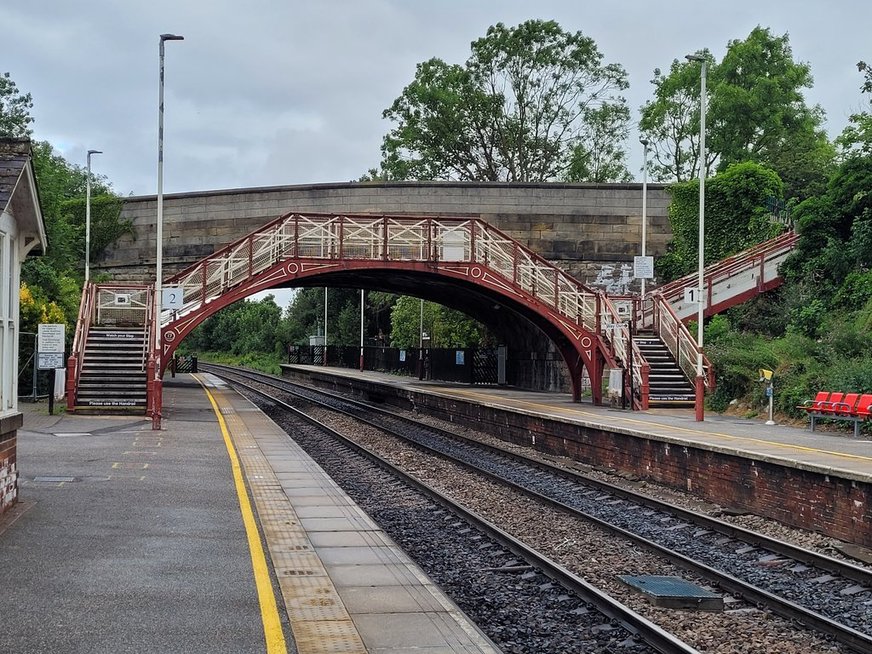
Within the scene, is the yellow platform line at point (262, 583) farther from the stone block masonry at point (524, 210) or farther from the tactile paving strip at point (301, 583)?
the stone block masonry at point (524, 210)

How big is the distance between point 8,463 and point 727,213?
96.6 ft

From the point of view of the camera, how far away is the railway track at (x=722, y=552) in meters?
8.38

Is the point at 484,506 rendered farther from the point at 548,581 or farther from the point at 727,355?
the point at 727,355

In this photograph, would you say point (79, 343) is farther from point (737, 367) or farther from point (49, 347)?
point (737, 367)

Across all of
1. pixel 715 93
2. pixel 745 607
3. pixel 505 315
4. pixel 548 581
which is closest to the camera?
pixel 745 607

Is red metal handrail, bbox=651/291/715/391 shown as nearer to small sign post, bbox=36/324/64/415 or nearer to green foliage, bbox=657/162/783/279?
green foliage, bbox=657/162/783/279

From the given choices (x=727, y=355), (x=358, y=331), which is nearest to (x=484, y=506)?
(x=727, y=355)

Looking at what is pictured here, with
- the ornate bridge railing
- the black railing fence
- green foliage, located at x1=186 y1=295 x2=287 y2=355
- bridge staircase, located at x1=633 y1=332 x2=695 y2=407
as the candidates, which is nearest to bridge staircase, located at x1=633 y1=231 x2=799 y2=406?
bridge staircase, located at x1=633 y1=332 x2=695 y2=407

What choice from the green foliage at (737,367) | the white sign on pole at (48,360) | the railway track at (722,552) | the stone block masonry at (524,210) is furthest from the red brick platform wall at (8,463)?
the stone block masonry at (524,210)

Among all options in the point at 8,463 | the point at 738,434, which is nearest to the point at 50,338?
the point at 8,463

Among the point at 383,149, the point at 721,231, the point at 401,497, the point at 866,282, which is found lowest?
the point at 401,497

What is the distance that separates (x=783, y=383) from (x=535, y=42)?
40107 mm

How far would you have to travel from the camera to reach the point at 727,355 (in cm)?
2400

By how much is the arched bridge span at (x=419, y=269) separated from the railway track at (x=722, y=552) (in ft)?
32.3
